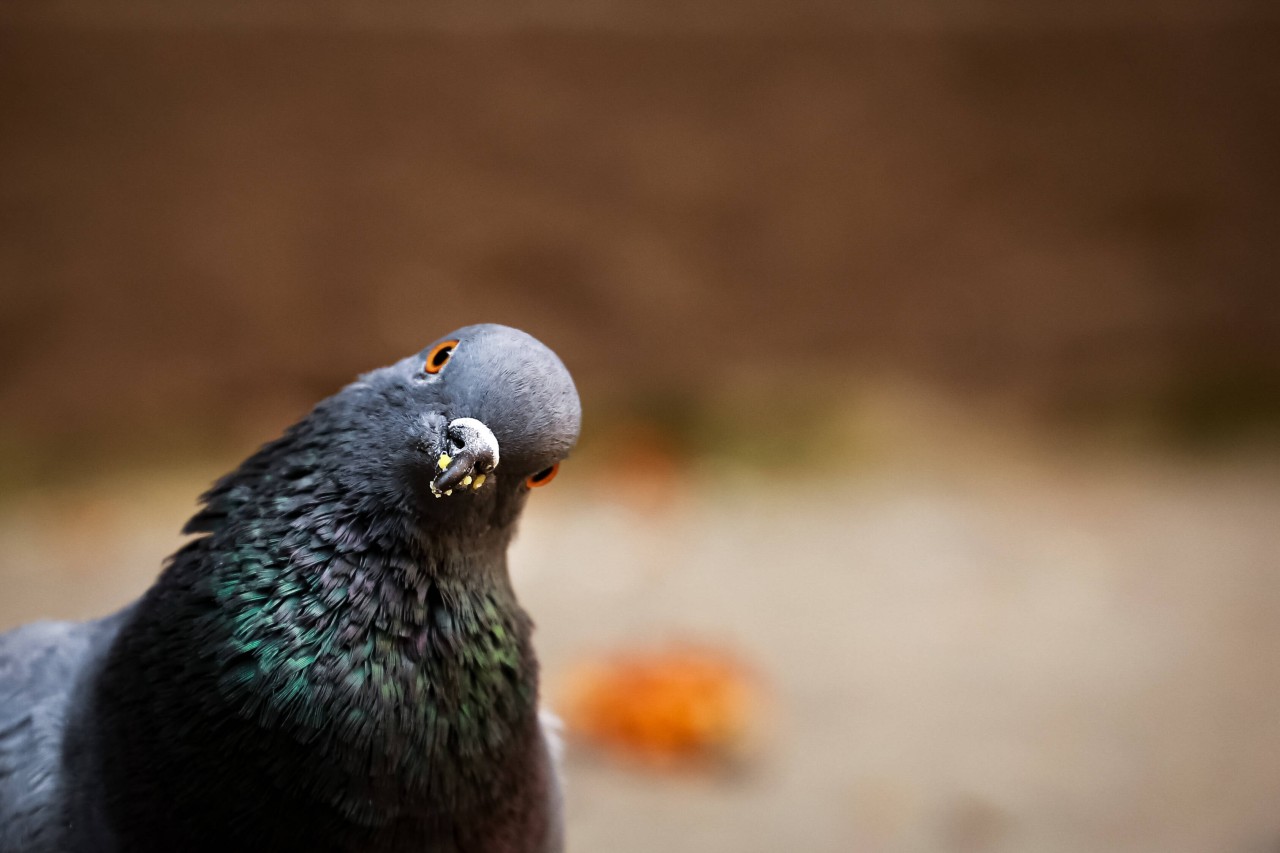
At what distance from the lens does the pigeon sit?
5.24ft

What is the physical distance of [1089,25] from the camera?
5.40m

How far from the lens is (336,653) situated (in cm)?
161

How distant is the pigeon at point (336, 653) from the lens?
1.60 meters

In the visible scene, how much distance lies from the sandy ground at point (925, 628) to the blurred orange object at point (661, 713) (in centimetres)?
8

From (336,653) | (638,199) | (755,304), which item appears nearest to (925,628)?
(755,304)

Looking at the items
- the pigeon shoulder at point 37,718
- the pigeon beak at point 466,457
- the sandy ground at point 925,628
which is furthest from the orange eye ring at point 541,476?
the sandy ground at point 925,628

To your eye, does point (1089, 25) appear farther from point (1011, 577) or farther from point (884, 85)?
point (1011, 577)

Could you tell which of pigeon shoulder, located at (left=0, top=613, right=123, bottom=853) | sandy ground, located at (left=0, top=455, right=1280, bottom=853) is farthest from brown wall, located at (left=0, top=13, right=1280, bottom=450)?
pigeon shoulder, located at (left=0, top=613, right=123, bottom=853)

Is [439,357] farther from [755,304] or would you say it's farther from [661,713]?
[755,304]

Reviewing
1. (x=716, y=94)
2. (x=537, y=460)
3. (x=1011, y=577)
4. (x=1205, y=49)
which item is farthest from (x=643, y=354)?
(x=537, y=460)

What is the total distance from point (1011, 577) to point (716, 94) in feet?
8.05

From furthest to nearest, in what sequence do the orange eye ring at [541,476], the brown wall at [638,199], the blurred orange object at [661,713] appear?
the brown wall at [638,199]
the blurred orange object at [661,713]
the orange eye ring at [541,476]

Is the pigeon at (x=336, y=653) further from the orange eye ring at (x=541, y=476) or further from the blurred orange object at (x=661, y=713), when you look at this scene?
the blurred orange object at (x=661, y=713)

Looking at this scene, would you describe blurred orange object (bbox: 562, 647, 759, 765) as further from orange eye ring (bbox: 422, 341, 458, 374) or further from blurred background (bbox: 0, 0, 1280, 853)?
orange eye ring (bbox: 422, 341, 458, 374)
